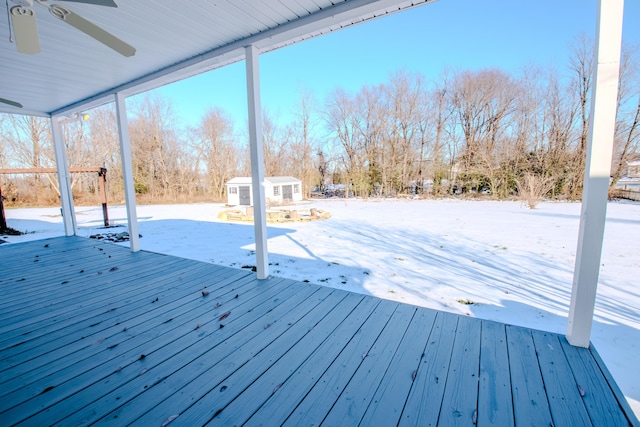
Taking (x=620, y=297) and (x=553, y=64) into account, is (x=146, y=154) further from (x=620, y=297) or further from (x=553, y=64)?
(x=553, y=64)

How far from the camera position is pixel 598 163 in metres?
1.42

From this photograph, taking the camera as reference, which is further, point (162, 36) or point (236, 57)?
point (236, 57)

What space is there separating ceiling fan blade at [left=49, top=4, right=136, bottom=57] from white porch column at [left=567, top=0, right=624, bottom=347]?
8.70 feet

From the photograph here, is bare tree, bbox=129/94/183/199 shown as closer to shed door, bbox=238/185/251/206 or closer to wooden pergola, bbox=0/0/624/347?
shed door, bbox=238/185/251/206

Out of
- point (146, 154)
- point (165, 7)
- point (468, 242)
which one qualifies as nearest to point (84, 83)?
point (165, 7)

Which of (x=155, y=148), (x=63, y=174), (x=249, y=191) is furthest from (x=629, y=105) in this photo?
(x=155, y=148)

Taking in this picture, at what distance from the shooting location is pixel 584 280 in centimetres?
152

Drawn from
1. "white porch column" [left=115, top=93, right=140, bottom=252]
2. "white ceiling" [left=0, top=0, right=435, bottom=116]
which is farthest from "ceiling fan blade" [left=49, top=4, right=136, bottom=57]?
"white porch column" [left=115, top=93, right=140, bottom=252]

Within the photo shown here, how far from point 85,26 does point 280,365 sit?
221 cm

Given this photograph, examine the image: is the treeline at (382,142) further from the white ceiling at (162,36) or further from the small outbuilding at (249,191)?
the white ceiling at (162,36)

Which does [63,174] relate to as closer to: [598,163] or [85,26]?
[85,26]

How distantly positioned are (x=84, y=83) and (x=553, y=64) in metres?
16.9

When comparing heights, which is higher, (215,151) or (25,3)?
(215,151)

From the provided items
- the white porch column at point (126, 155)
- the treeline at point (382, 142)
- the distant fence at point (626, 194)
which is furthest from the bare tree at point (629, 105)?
the white porch column at point (126, 155)
